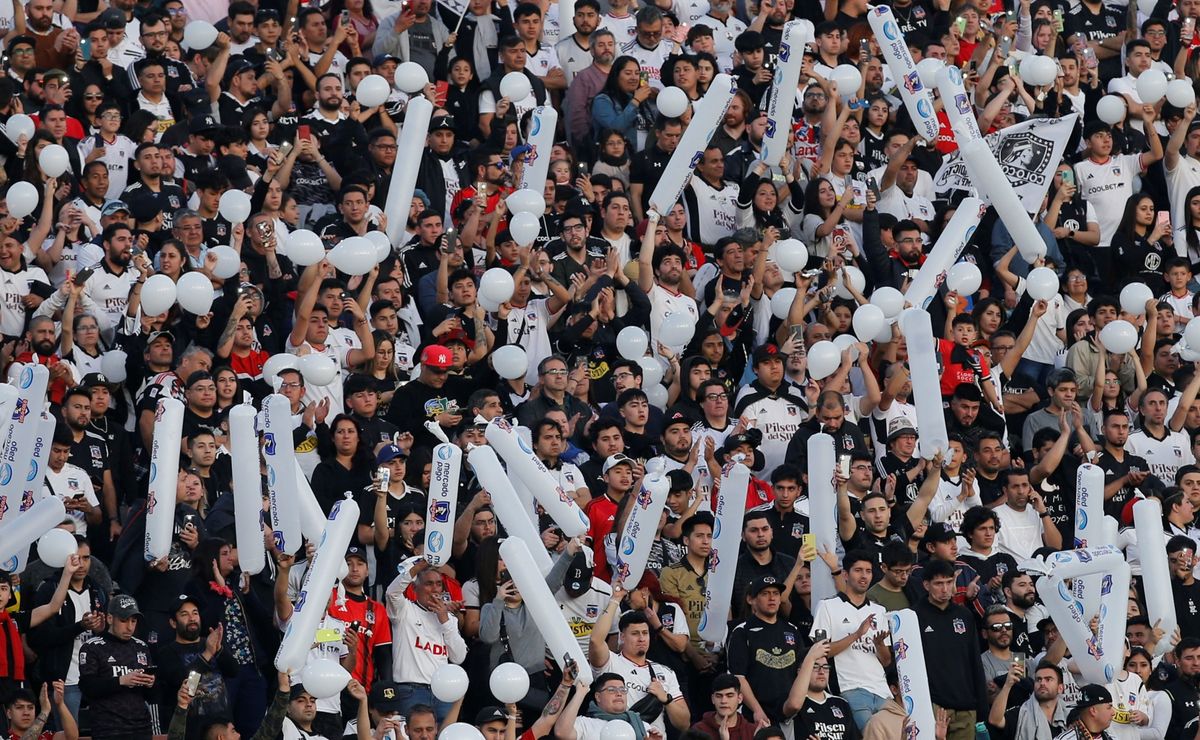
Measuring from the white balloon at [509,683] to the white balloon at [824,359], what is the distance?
11.4 feet

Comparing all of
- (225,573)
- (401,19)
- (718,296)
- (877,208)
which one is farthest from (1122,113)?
(225,573)

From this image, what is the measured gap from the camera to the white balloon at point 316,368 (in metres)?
14.1

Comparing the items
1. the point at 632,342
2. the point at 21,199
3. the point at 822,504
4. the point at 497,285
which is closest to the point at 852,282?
the point at 632,342

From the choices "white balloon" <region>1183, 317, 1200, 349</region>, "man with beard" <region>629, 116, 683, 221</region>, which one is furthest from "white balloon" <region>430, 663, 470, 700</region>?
"white balloon" <region>1183, 317, 1200, 349</region>

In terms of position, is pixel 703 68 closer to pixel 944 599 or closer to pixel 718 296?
pixel 718 296

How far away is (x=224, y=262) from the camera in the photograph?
573 inches

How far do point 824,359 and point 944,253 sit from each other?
106 centimetres

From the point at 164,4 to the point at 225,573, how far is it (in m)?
5.28

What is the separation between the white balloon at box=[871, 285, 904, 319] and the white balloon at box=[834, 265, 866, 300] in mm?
372

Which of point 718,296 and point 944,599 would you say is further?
point 718,296

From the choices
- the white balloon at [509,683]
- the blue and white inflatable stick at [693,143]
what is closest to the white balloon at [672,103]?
the blue and white inflatable stick at [693,143]

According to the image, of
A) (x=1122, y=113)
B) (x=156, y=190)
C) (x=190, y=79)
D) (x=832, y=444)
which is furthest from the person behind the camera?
(x=1122, y=113)

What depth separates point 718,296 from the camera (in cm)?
1586

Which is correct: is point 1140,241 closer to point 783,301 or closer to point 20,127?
point 783,301
